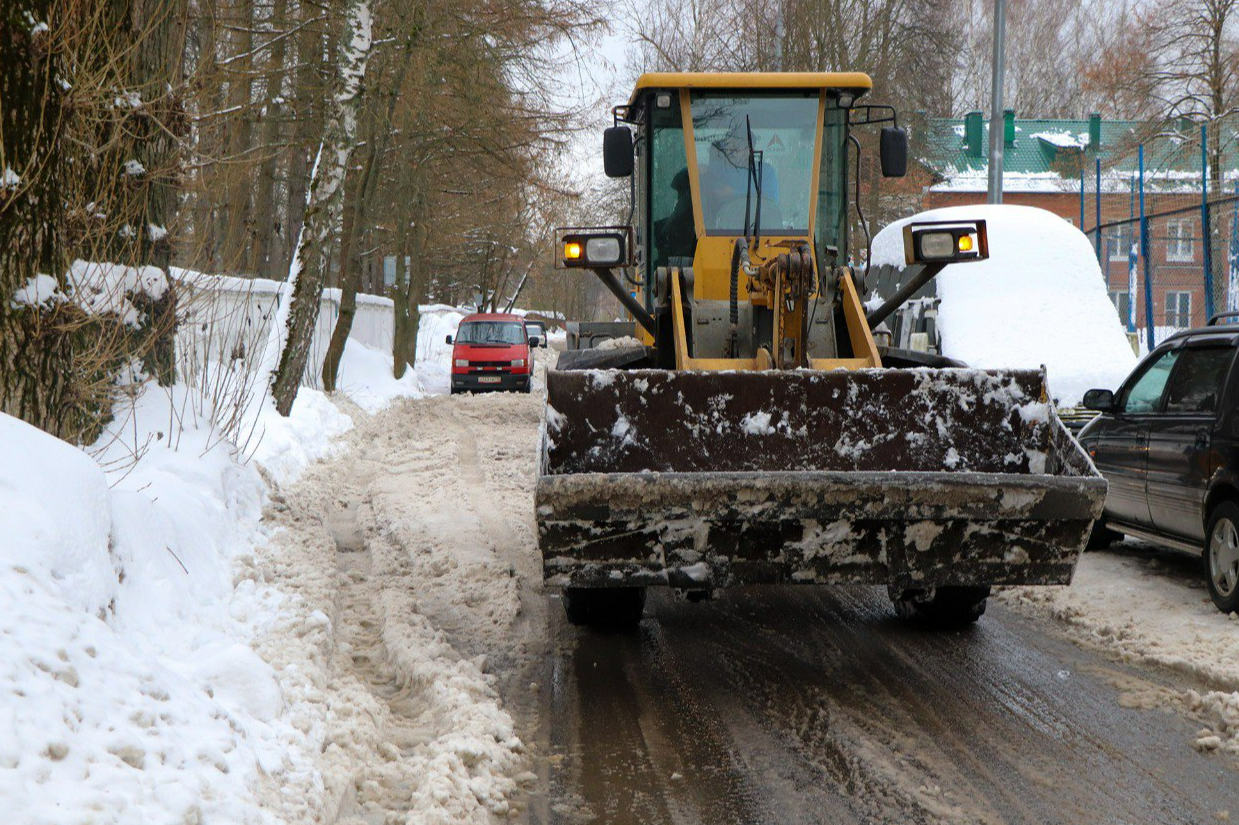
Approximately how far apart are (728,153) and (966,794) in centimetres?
463

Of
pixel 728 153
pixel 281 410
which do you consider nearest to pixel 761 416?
pixel 728 153

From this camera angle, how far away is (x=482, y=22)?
19000 mm

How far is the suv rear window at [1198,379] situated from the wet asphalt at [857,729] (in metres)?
1.96

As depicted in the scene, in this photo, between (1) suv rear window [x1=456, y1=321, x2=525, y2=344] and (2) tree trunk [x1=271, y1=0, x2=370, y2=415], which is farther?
(1) suv rear window [x1=456, y1=321, x2=525, y2=344]

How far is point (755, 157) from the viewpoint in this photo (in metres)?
7.61

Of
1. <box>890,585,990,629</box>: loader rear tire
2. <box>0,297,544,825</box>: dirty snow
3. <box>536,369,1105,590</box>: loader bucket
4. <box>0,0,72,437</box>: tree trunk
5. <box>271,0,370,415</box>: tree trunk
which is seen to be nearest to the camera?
<box>0,297,544,825</box>: dirty snow

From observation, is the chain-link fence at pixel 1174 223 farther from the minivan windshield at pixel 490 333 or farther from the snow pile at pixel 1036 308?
the minivan windshield at pixel 490 333

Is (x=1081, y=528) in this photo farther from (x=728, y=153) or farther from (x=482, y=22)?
(x=482, y=22)

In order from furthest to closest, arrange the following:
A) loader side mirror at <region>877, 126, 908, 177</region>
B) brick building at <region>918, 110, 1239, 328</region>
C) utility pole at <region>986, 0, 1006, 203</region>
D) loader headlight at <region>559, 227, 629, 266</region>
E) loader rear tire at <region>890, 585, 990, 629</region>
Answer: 1. brick building at <region>918, 110, 1239, 328</region>
2. utility pole at <region>986, 0, 1006, 203</region>
3. loader side mirror at <region>877, 126, 908, 177</region>
4. loader headlight at <region>559, 227, 629, 266</region>
5. loader rear tire at <region>890, 585, 990, 629</region>

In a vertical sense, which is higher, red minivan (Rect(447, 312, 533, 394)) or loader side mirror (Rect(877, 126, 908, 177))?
loader side mirror (Rect(877, 126, 908, 177))

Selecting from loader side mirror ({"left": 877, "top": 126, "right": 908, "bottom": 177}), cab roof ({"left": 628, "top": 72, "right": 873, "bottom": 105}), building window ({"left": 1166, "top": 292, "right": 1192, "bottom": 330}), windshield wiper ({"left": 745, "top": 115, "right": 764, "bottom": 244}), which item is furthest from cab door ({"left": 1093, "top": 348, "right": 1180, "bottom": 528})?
building window ({"left": 1166, "top": 292, "right": 1192, "bottom": 330})

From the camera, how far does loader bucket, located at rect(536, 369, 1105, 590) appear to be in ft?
16.2

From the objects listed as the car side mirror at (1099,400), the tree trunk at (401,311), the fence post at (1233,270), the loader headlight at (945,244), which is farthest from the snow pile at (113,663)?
the tree trunk at (401,311)

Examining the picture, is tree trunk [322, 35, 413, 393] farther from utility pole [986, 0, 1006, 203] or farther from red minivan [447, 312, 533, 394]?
utility pole [986, 0, 1006, 203]
